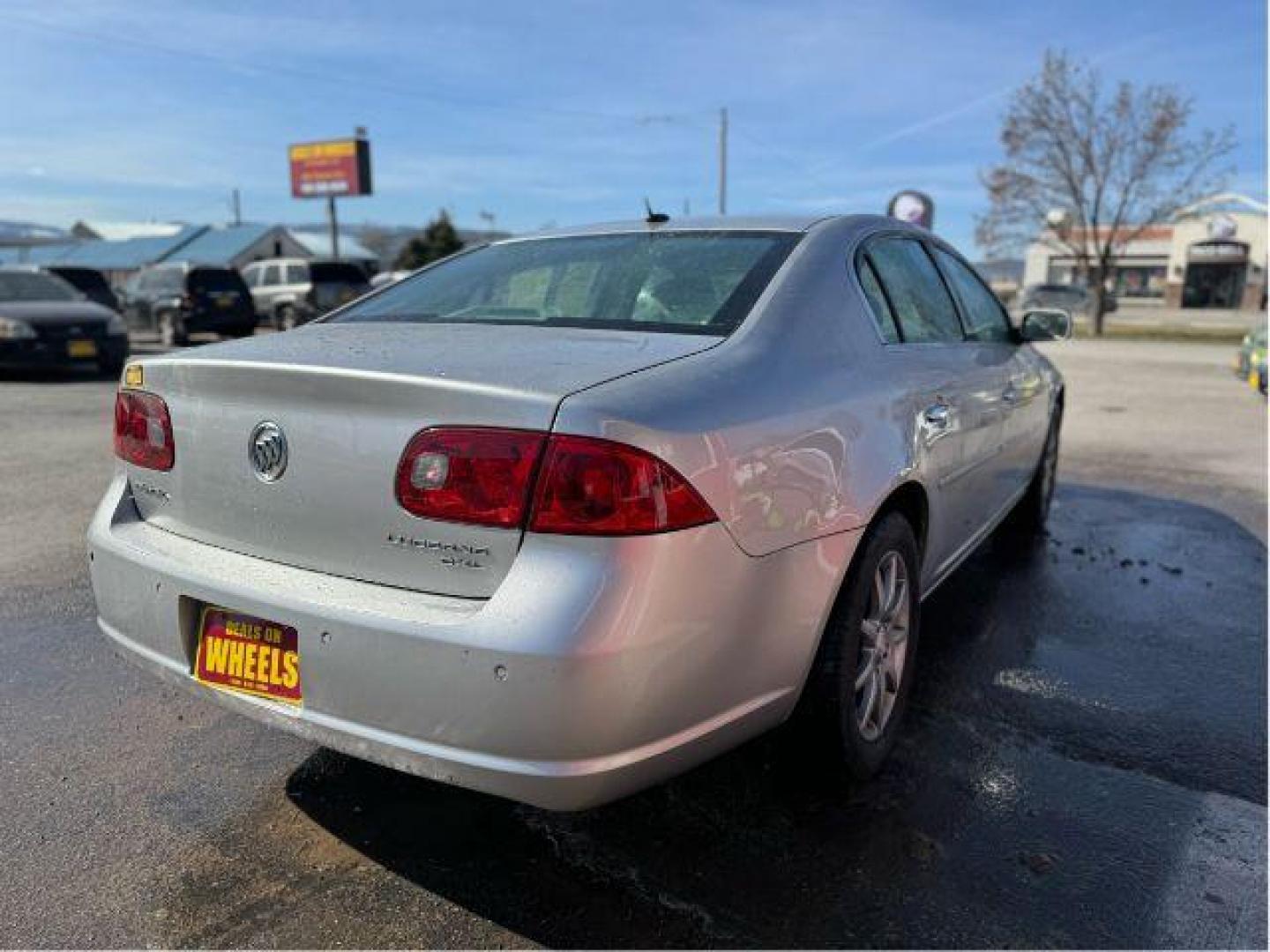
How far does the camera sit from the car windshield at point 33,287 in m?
12.5

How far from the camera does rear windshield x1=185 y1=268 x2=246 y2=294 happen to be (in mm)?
19172

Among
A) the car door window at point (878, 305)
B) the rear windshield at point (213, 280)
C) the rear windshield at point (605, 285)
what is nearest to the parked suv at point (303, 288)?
the rear windshield at point (213, 280)

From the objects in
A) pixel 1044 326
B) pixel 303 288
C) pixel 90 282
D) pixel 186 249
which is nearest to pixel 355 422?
pixel 1044 326

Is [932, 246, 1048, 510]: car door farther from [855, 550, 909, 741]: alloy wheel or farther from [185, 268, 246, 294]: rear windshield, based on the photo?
[185, 268, 246, 294]: rear windshield

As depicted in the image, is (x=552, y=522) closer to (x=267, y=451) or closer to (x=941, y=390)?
(x=267, y=451)

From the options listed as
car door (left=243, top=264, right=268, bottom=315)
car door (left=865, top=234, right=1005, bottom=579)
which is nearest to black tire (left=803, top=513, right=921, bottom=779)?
car door (left=865, top=234, right=1005, bottom=579)

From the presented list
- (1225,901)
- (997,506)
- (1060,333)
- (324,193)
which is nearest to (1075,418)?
(1060,333)

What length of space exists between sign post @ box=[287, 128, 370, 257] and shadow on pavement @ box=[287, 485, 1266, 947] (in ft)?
136

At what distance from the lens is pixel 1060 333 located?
4.77m

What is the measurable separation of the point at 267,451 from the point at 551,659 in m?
0.87

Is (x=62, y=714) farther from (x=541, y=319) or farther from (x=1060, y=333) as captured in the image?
(x=1060, y=333)

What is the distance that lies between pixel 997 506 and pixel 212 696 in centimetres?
322

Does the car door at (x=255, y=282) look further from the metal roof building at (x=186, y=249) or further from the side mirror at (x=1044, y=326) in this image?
the metal roof building at (x=186, y=249)

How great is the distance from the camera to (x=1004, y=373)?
161 inches
